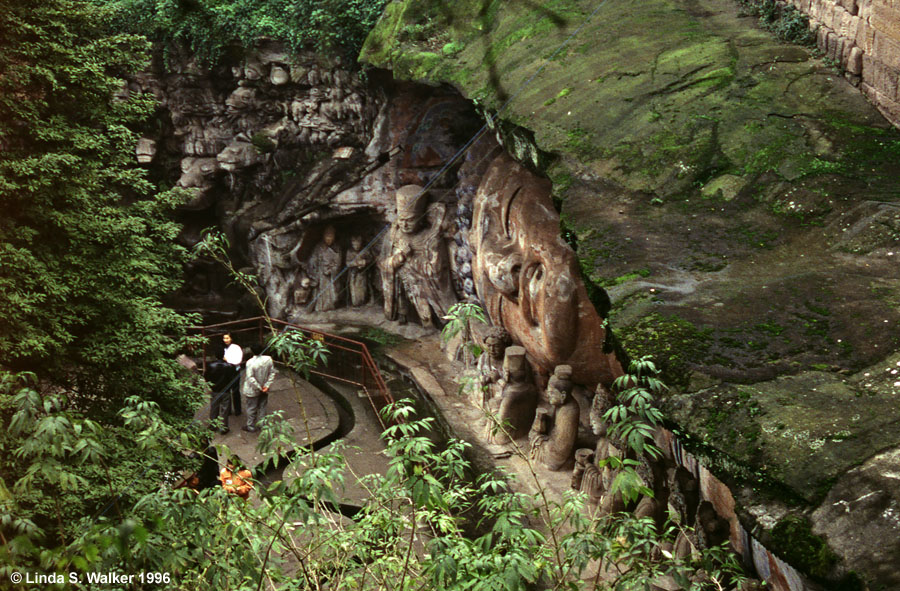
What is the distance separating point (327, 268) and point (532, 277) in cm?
645

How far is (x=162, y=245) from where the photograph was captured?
307 inches

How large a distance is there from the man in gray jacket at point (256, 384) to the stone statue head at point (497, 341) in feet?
8.93

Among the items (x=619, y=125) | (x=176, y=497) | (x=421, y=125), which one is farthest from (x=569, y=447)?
(x=421, y=125)

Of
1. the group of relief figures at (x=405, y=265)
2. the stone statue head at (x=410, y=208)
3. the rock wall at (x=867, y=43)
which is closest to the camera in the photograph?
the rock wall at (x=867, y=43)

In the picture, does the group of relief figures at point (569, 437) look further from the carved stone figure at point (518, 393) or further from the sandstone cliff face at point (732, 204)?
the sandstone cliff face at point (732, 204)

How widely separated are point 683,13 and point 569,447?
511 centimetres

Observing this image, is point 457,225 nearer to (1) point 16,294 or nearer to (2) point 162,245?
(2) point 162,245

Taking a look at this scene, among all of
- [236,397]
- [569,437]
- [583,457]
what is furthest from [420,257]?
[583,457]

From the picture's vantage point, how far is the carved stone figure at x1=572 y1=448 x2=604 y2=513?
27.2 ft

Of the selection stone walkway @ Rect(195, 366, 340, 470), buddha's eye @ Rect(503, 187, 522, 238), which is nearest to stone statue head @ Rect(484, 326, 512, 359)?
buddha's eye @ Rect(503, 187, 522, 238)

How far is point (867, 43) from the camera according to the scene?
6.87 m

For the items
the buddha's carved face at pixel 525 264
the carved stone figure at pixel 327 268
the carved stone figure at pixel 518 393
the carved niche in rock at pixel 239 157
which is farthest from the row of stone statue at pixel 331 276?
the carved stone figure at pixel 518 393

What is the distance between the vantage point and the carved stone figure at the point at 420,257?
12609mm

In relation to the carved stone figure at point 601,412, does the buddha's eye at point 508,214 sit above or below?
above
